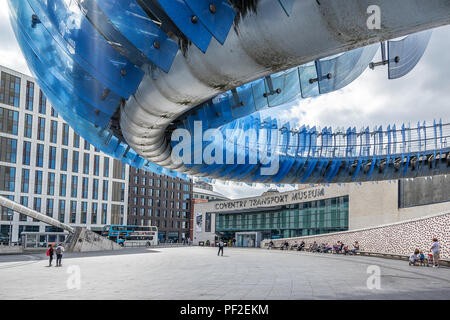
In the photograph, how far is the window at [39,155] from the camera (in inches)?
2714

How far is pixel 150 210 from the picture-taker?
101 meters

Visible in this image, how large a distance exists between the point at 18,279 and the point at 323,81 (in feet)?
40.1

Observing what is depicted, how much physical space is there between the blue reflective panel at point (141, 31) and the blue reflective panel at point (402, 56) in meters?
4.41

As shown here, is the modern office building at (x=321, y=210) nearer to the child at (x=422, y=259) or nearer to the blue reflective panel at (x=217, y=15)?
the child at (x=422, y=259)

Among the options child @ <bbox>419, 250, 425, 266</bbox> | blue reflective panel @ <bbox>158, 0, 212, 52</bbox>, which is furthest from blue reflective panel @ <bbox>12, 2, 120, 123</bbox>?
child @ <bbox>419, 250, 425, 266</bbox>

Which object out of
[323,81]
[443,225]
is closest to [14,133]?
[443,225]

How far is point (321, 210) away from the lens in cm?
4959

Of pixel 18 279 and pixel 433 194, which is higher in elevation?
pixel 433 194

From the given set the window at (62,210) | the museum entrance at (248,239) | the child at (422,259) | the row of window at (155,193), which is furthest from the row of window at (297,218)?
the row of window at (155,193)

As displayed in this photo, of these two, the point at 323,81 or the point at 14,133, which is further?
the point at 14,133

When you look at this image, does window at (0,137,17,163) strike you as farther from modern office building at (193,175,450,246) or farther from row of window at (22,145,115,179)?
modern office building at (193,175,450,246)

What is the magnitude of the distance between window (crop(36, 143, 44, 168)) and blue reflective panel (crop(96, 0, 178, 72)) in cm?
6758
